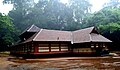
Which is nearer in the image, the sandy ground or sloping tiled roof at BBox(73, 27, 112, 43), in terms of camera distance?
the sandy ground

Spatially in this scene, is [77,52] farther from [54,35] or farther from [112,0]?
[112,0]

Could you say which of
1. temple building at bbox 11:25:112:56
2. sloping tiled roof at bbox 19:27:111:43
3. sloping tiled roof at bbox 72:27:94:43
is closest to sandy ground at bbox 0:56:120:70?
temple building at bbox 11:25:112:56

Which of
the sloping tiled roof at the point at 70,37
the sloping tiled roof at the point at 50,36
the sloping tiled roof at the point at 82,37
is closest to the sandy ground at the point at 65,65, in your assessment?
the sloping tiled roof at the point at 50,36

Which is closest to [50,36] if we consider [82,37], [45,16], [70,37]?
[70,37]

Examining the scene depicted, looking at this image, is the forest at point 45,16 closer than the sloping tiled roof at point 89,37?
No

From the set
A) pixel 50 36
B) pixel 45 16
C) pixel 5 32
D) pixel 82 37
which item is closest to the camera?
pixel 50 36

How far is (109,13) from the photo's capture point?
39156mm

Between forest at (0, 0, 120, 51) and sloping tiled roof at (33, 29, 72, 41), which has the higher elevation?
forest at (0, 0, 120, 51)

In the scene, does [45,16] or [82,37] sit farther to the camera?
[45,16]

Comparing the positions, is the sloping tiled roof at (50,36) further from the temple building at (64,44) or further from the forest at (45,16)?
the forest at (45,16)

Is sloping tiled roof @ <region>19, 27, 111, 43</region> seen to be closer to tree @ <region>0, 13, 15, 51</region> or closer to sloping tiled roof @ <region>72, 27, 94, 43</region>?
sloping tiled roof @ <region>72, 27, 94, 43</region>

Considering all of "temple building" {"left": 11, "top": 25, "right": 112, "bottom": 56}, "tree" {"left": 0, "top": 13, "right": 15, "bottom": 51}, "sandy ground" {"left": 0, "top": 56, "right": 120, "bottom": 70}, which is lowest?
"sandy ground" {"left": 0, "top": 56, "right": 120, "bottom": 70}

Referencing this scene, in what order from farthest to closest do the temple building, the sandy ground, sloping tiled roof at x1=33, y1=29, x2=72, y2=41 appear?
sloping tiled roof at x1=33, y1=29, x2=72, y2=41
the temple building
the sandy ground

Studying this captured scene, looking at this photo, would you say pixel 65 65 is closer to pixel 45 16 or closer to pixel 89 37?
pixel 89 37
